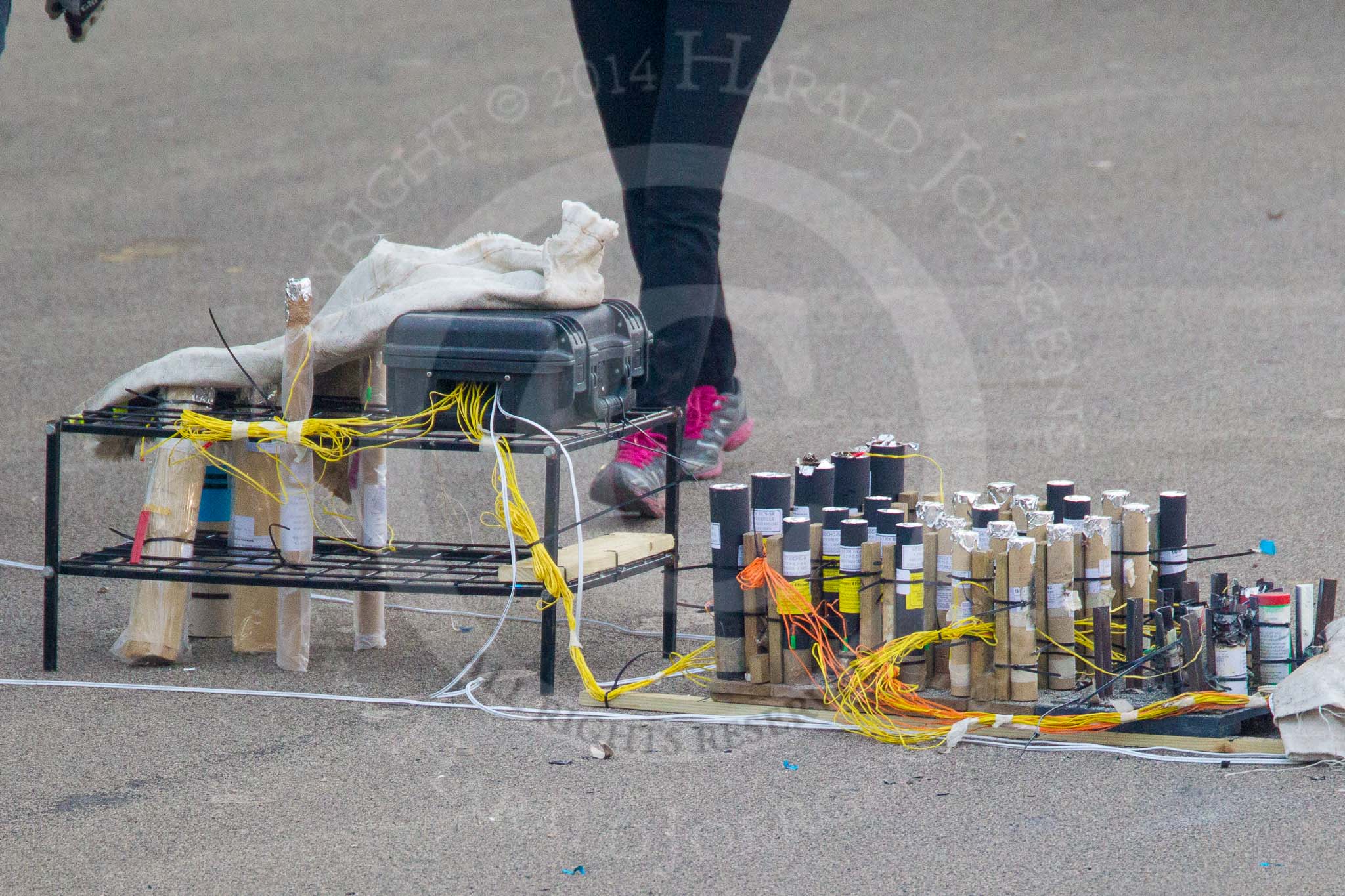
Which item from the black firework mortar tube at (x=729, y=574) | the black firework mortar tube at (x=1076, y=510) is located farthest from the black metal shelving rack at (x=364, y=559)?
the black firework mortar tube at (x=1076, y=510)

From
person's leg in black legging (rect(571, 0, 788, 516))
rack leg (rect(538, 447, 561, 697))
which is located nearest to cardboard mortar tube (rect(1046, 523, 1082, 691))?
rack leg (rect(538, 447, 561, 697))

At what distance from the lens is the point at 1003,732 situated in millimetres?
2951

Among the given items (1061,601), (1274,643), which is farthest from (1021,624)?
(1274,643)

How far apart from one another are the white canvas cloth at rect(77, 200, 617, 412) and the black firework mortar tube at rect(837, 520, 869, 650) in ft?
2.37

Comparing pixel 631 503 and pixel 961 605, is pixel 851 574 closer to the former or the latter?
pixel 961 605

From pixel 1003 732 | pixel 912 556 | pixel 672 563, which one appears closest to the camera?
pixel 1003 732

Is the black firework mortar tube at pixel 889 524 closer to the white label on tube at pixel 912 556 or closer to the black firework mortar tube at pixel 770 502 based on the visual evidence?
the white label on tube at pixel 912 556

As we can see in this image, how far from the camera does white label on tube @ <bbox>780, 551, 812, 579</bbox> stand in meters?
3.13

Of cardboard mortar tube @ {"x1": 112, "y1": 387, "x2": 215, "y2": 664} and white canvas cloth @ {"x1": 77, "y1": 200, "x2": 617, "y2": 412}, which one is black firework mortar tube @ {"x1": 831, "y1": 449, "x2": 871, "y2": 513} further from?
cardboard mortar tube @ {"x1": 112, "y1": 387, "x2": 215, "y2": 664}

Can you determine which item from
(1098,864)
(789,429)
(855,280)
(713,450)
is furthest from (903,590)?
(855,280)

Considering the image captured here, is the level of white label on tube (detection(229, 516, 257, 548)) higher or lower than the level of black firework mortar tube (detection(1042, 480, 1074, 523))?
lower

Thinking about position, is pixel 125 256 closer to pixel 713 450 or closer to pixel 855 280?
pixel 855 280

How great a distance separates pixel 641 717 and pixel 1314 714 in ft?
3.87

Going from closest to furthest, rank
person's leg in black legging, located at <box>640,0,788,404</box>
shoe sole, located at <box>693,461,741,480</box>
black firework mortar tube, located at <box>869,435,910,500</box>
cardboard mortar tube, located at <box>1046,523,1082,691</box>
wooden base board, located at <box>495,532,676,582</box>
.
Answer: cardboard mortar tube, located at <box>1046,523,1082,691</box>
wooden base board, located at <box>495,532,676,582</box>
black firework mortar tube, located at <box>869,435,910,500</box>
person's leg in black legging, located at <box>640,0,788,404</box>
shoe sole, located at <box>693,461,741,480</box>
